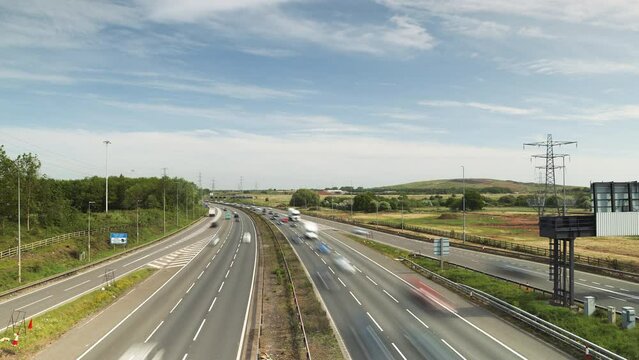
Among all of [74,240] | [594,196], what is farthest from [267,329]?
[74,240]

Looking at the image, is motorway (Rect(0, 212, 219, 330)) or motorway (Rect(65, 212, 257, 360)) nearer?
motorway (Rect(65, 212, 257, 360))

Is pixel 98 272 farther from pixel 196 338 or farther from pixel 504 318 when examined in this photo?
pixel 504 318

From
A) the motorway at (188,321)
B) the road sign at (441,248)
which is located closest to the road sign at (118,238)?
the motorway at (188,321)

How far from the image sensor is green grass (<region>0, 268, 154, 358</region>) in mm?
29047

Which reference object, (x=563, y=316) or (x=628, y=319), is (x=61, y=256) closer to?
(x=563, y=316)

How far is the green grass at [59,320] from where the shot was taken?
29.0m

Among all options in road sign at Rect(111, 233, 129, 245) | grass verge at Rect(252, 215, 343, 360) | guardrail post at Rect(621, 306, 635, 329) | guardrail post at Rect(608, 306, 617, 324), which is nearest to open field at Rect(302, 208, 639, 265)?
guardrail post at Rect(608, 306, 617, 324)

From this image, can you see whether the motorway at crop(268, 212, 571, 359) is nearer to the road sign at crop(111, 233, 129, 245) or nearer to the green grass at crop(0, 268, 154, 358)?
the green grass at crop(0, 268, 154, 358)

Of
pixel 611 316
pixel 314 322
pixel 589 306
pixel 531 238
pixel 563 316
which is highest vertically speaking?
pixel 589 306

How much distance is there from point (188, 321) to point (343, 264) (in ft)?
102

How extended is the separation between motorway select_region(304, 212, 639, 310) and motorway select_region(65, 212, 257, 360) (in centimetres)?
2843

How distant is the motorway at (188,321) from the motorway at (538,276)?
2843cm

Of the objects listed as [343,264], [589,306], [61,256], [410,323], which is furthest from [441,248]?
[61,256]

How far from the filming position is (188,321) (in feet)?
117
